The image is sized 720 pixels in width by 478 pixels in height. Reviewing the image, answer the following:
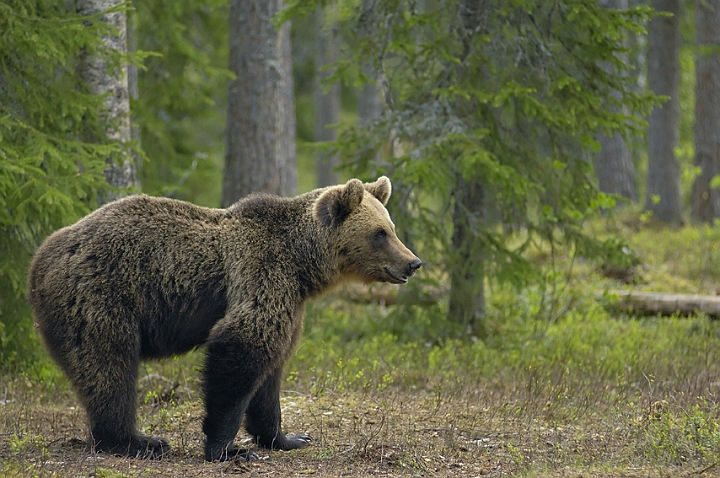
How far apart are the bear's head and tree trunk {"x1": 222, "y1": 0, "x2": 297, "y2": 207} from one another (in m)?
5.64

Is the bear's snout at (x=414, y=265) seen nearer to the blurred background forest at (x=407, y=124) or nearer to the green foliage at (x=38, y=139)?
the blurred background forest at (x=407, y=124)

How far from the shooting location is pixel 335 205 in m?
7.01

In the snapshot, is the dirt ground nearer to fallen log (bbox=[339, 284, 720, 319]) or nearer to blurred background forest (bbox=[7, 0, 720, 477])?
blurred background forest (bbox=[7, 0, 720, 477])

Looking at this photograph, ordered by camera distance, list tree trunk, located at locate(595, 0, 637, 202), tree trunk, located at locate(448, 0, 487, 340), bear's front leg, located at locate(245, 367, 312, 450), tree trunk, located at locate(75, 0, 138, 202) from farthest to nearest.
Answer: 1. tree trunk, located at locate(595, 0, 637, 202)
2. tree trunk, located at locate(448, 0, 487, 340)
3. tree trunk, located at locate(75, 0, 138, 202)
4. bear's front leg, located at locate(245, 367, 312, 450)

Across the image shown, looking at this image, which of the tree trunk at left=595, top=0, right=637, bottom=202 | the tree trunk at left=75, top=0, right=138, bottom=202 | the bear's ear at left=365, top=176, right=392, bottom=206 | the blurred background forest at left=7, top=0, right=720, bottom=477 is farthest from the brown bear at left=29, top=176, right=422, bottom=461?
the tree trunk at left=595, top=0, right=637, bottom=202

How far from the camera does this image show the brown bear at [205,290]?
20.7 feet

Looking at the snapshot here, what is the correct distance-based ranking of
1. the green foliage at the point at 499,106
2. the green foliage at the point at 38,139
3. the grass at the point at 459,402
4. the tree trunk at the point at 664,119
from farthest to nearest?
the tree trunk at the point at 664,119
the green foliage at the point at 499,106
the green foliage at the point at 38,139
the grass at the point at 459,402

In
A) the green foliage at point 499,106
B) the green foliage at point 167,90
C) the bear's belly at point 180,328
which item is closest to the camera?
the bear's belly at point 180,328

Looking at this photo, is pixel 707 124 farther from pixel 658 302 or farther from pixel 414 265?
pixel 414 265

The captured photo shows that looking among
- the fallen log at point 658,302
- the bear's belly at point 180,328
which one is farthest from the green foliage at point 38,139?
the fallen log at point 658,302

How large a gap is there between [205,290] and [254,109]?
255 inches

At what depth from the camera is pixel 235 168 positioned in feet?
41.5

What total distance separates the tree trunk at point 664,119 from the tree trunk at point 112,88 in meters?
14.3

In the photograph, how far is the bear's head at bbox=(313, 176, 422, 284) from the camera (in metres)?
7.02
